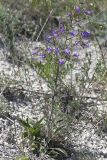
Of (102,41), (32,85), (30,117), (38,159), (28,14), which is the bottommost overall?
(38,159)

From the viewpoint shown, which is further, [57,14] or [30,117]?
[57,14]

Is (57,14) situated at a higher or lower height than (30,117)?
higher

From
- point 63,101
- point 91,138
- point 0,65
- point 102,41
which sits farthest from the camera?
point 102,41

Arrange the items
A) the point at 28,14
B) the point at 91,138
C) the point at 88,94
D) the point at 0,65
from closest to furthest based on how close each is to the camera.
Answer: the point at 91,138, the point at 88,94, the point at 0,65, the point at 28,14

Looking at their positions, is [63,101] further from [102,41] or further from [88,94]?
[102,41]

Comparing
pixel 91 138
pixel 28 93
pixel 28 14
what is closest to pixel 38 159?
pixel 91 138

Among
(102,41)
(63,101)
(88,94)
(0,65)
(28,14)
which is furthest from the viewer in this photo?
(28,14)

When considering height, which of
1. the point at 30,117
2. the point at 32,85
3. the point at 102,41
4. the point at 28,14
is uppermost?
the point at 28,14

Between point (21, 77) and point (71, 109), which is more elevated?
point (21, 77)

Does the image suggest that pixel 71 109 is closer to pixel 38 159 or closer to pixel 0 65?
pixel 38 159

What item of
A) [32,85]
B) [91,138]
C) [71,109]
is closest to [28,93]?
[32,85]
